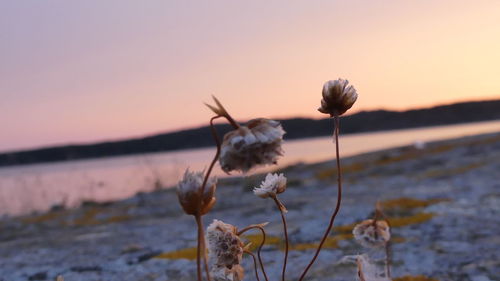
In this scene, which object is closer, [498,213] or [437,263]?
[437,263]

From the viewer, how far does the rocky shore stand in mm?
3248

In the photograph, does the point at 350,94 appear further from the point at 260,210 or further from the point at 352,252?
the point at 260,210

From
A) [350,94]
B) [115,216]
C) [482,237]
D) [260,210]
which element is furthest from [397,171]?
[350,94]

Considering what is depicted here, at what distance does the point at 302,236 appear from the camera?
419 cm

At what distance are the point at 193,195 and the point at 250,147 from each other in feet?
0.57

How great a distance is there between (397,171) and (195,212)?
30.7ft

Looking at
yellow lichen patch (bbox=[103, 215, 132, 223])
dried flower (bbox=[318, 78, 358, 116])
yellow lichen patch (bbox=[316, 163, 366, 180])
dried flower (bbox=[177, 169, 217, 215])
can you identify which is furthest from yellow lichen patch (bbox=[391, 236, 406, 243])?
yellow lichen patch (bbox=[316, 163, 366, 180])

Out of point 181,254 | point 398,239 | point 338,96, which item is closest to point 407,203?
point 398,239

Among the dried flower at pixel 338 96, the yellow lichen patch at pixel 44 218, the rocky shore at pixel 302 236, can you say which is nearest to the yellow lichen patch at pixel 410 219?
the rocky shore at pixel 302 236

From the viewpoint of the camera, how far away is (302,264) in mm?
3361

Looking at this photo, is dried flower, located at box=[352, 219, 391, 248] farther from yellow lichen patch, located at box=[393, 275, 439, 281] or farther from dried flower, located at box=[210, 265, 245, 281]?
dried flower, located at box=[210, 265, 245, 281]

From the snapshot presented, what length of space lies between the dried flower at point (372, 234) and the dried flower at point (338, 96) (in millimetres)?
987

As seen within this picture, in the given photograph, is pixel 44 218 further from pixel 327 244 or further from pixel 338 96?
pixel 338 96

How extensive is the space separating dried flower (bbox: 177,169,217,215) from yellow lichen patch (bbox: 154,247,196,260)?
249cm
